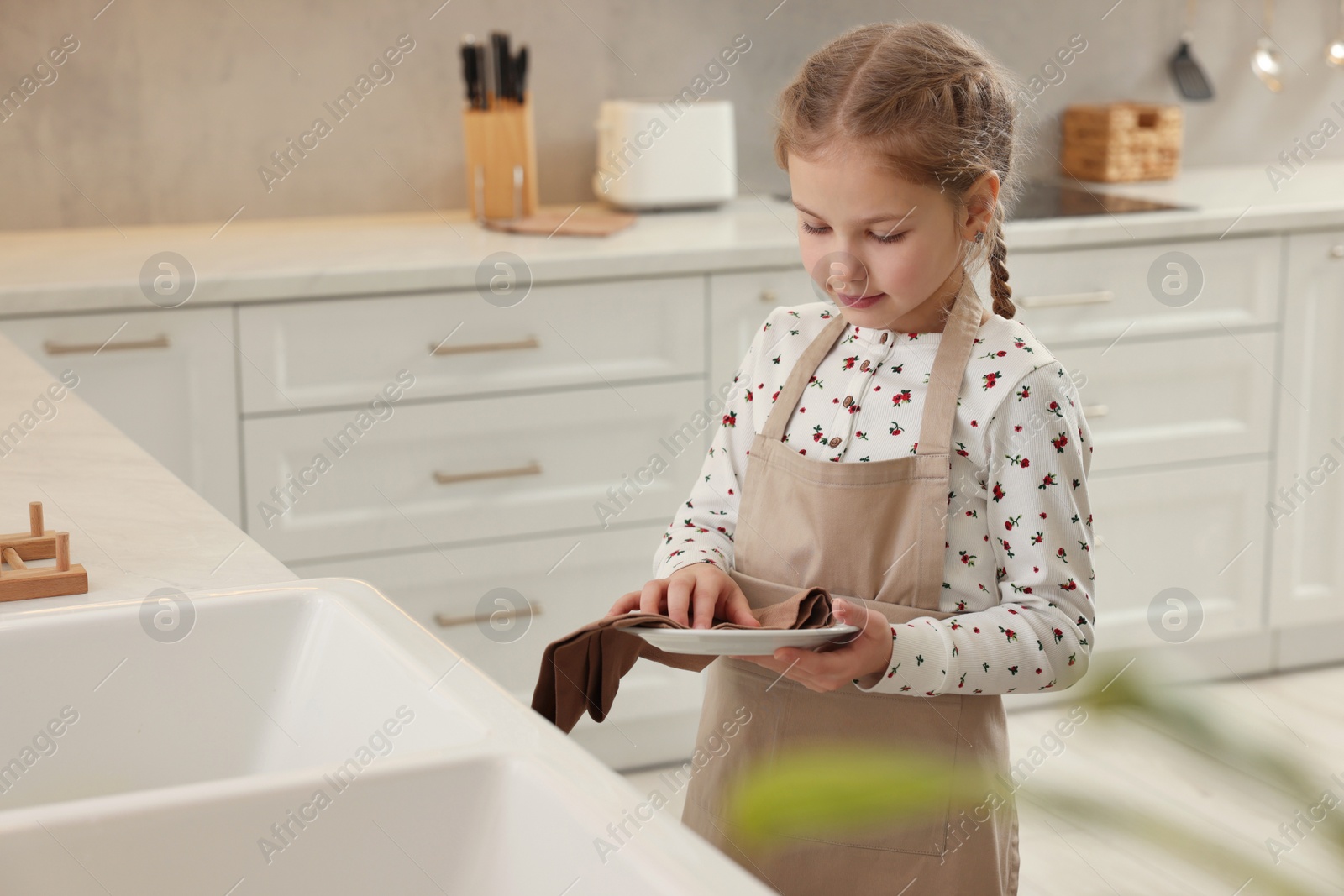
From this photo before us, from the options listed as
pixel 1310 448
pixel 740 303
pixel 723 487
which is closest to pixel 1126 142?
pixel 1310 448

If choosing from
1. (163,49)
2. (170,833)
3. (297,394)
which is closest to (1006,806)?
(170,833)

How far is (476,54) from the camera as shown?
94.6 inches

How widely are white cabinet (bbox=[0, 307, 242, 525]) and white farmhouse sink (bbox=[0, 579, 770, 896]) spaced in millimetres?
1204

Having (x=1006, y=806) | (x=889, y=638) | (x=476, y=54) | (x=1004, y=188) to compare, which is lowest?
(x=889, y=638)

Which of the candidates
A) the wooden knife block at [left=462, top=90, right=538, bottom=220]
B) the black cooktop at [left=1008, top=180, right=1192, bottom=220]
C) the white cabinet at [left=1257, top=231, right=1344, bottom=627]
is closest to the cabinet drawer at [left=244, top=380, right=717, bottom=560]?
the wooden knife block at [left=462, top=90, right=538, bottom=220]

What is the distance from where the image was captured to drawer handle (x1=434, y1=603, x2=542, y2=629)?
2.17m

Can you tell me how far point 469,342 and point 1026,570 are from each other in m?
1.30

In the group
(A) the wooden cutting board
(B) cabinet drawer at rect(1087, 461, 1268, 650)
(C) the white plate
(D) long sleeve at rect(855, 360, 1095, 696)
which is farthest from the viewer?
(B) cabinet drawer at rect(1087, 461, 1268, 650)

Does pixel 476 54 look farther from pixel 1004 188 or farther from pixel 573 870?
pixel 573 870

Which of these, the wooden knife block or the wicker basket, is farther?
the wicker basket

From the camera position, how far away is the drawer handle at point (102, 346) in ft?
6.33

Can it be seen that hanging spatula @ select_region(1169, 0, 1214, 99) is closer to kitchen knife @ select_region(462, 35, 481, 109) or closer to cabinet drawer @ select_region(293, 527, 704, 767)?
kitchen knife @ select_region(462, 35, 481, 109)

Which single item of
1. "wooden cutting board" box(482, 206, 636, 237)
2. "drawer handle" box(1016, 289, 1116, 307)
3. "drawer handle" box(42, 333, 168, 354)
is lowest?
"drawer handle" box(42, 333, 168, 354)

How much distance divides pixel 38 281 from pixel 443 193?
35.5 inches
